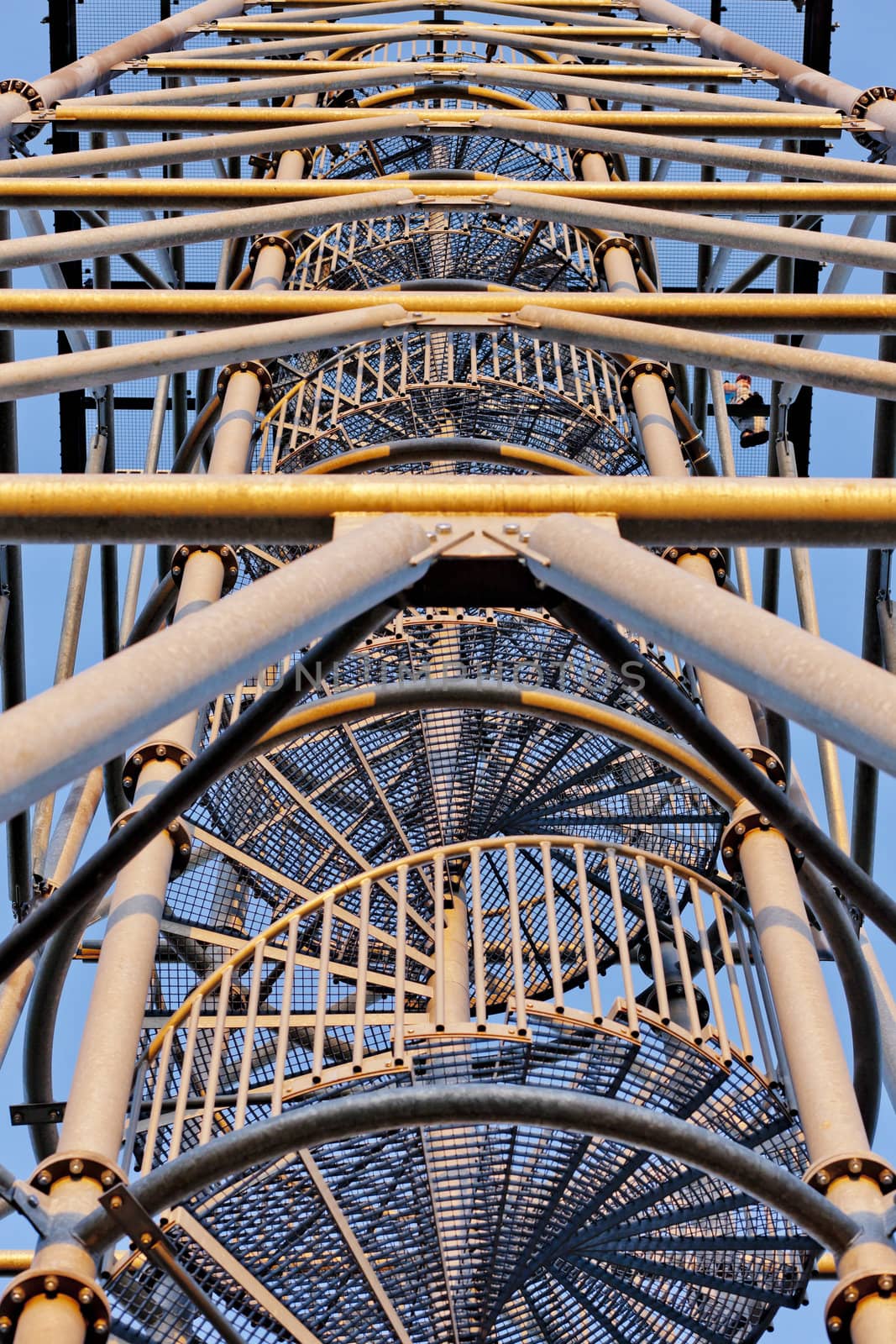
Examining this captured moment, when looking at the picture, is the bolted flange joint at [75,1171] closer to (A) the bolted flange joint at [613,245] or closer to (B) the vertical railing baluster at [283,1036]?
(B) the vertical railing baluster at [283,1036]

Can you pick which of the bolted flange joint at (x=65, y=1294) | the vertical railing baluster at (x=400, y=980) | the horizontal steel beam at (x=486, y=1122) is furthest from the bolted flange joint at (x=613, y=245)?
the bolted flange joint at (x=65, y=1294)

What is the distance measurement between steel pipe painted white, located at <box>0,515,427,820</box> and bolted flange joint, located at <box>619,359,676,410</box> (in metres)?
6.85

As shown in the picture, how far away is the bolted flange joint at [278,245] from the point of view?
13.4m

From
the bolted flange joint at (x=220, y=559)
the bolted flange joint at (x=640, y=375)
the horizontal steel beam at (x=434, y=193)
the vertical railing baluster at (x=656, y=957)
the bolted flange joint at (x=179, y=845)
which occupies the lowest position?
the vertical railing baluster at (x=656, y=957)

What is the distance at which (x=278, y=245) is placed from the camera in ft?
44.1

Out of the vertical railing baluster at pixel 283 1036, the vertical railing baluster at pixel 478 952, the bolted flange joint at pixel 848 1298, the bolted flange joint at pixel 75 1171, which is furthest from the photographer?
the vertical railing baluster at pixel 478 952

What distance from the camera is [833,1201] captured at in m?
6.05

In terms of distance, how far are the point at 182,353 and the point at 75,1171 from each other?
288 centimetres

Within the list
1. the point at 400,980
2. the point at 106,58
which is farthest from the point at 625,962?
the point at 106,58

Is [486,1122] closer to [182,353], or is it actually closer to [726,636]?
[726,636]

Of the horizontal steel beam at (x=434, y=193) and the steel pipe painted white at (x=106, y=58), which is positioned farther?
the steel pipe painted white at (x=106, y=58)

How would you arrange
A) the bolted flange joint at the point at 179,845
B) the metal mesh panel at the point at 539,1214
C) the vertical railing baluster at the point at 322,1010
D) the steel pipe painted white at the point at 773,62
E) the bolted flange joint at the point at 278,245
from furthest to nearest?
the bolted flange joint at the point at 278,245
the steel pipe painted white at the point at 773,62
the bolted flange joint at the point at 179,845
the metal mesh panel at the point at 539,1214
the vertical railing baluster at the point at 322,1010

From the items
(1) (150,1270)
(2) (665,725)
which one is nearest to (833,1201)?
(1) (150,1270)

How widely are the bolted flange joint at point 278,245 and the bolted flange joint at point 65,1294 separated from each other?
931 cm
